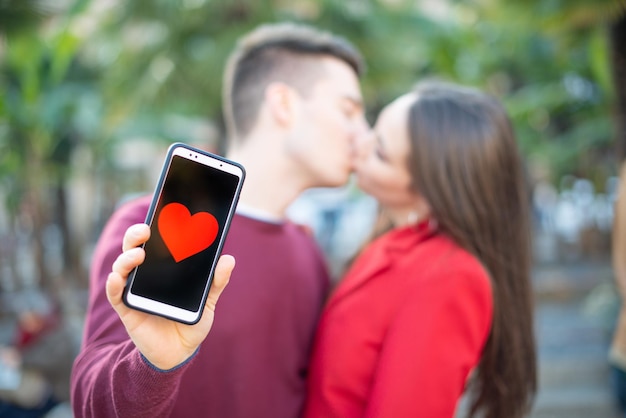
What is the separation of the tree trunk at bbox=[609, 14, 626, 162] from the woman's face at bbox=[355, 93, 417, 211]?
131 inches

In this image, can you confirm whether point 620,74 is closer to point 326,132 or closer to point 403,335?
point 326,132

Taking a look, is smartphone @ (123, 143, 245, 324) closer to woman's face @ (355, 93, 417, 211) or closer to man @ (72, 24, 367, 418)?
man @ (72, 24, 367, 418)

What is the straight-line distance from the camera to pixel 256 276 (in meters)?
1.83

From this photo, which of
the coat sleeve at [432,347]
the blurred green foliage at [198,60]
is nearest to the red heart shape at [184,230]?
the coat sleeve at [432,347]

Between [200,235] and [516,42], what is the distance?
939cm


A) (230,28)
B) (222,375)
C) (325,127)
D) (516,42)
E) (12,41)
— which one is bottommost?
(222,375)

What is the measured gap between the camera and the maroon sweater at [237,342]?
50.2 inches

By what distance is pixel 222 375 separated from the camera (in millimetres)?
1657

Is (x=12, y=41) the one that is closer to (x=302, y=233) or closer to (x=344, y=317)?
(x=302, y=233)

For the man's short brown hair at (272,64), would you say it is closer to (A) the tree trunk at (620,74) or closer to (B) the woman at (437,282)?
(B) the woman at (437,282)

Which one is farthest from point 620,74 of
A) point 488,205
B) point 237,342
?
point 237,342

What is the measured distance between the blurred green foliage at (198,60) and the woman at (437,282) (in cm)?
316

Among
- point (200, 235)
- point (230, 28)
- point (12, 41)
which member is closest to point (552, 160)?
point (230, 28)

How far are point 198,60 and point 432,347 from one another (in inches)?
220
